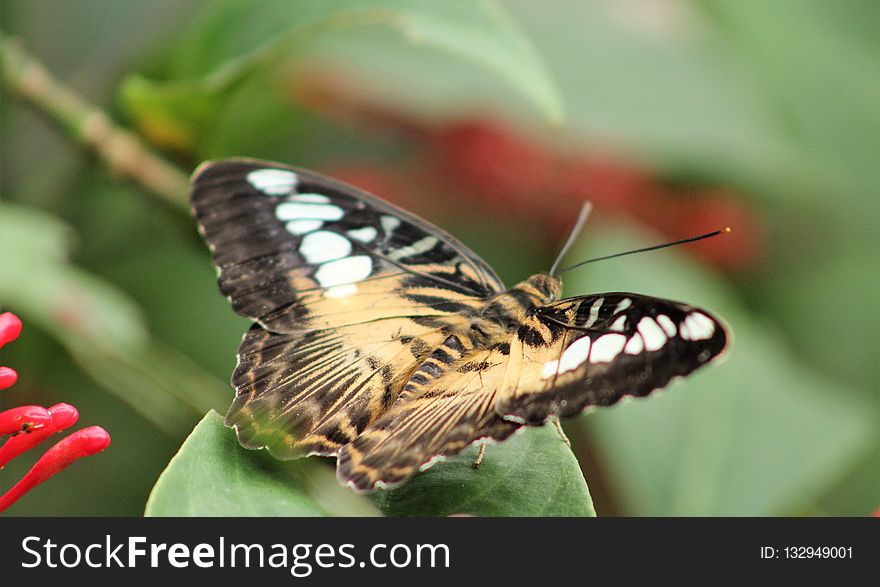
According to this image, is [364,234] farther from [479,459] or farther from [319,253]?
[479,459]

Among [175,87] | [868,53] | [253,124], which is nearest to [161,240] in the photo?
[253,124]

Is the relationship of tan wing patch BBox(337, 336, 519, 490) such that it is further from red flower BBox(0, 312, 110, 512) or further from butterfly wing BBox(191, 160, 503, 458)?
red flower BBox(0, 312, 110, 512)

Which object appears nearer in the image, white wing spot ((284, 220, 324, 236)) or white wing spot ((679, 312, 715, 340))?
white wing spot ((679, 312, 715, 340))

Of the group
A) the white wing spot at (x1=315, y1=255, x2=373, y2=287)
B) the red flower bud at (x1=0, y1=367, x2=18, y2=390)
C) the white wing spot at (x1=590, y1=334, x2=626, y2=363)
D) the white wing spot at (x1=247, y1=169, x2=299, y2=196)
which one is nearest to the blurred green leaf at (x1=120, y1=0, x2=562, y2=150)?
the white wing spot at (x1=247, y1=169, x2=299, y2=196)

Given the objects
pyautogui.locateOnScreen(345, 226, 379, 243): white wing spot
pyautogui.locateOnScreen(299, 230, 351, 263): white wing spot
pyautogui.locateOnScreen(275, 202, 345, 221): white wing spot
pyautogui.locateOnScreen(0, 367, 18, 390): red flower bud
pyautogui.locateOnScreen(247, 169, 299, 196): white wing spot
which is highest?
pyautogui.locateOnScreen(247, 169, 299, 196): white wing spot

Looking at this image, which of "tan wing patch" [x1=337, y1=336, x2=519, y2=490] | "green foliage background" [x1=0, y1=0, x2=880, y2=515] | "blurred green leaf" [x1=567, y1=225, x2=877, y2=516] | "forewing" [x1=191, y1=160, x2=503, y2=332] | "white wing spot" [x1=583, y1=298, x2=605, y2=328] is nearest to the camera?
"tan wing patch" [x1=337, y1=336, x2=519, y2=490]

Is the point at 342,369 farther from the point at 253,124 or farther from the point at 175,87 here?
the point at 253,124

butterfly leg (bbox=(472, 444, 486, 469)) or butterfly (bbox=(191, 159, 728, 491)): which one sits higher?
butterfly (bbox=(191, 159, 728, 491))
